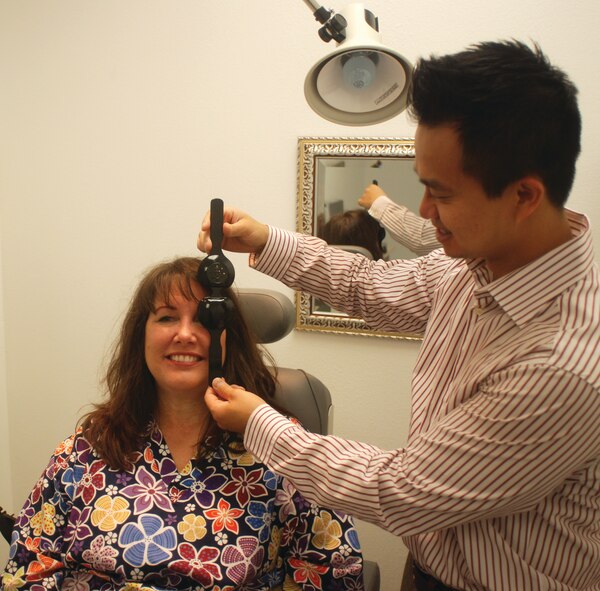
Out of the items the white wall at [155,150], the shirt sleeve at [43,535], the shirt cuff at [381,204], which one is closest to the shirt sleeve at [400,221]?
the shirt cuff at [381,204]

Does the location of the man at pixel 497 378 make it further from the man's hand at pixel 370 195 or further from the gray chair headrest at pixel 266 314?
the man's hand at pixel 370 195

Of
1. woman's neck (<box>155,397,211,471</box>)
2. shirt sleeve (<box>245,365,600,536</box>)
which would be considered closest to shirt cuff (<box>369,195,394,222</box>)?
woman's neck (<box>155,397,211,471</box>)

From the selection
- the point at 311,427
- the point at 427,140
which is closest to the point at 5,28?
the point at 311,427

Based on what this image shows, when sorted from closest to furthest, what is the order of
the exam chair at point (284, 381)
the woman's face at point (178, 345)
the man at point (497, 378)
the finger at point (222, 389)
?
1. the man at point (497, 378)
2. the finger at point (222, 389)
3. the woman's face at point (178, 345)
4. the exam chair at point (284, 381)

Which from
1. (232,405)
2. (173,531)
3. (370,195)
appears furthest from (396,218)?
(173,531)

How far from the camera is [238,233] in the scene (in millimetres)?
1316

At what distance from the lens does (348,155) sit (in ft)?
7.03

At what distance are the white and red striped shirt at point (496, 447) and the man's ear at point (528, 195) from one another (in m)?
0.09

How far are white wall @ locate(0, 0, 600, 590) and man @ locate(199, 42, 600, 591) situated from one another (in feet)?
3.86

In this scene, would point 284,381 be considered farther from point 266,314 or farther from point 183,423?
point 183,423

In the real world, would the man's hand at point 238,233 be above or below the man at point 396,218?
below

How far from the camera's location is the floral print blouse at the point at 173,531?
133 centimetres

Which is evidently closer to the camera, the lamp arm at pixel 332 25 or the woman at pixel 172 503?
the lamp arm at pixel 332 25

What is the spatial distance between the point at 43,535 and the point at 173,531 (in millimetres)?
344
